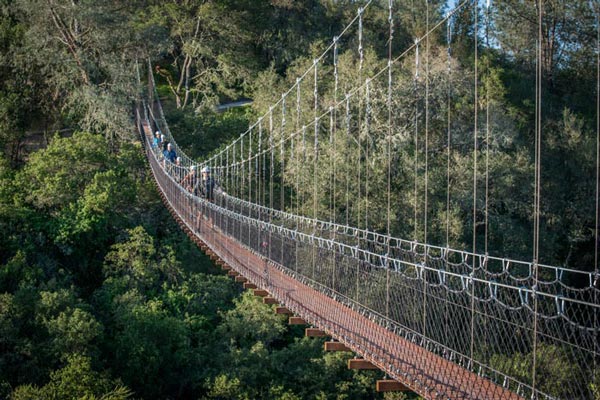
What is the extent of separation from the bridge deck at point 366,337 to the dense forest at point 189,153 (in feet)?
16.0

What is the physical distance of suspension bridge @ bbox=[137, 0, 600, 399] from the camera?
5.96 meters

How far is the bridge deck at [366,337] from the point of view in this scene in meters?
5.50

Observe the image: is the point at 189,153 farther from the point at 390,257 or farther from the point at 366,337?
the point at 366,337

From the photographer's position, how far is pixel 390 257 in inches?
315

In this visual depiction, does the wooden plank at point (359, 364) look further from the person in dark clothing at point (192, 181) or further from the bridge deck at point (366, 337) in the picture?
the person in dark clothing at point (192, 181)

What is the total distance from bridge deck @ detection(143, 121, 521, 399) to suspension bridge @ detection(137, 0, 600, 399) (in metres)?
0.02

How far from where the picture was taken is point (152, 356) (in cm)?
1530

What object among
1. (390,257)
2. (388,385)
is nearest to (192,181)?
(390,257)

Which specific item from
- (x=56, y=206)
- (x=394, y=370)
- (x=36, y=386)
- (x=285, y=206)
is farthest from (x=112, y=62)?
(x=394, y=370)

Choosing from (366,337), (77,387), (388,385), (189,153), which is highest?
(189,153)

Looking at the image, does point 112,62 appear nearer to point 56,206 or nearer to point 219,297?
point 56,206

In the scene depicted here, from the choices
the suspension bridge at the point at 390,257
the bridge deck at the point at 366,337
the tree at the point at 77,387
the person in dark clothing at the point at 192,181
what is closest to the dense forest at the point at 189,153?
the tree at the point at 77,387

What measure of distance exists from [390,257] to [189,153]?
514 inches

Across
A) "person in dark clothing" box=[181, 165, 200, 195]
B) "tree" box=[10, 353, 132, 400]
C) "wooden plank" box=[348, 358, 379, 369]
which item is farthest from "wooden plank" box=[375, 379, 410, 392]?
"tree" box=[10, 353, 132, 400]
